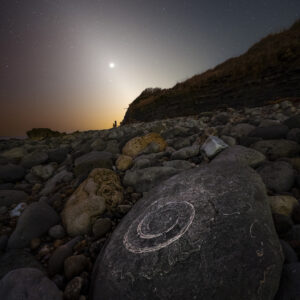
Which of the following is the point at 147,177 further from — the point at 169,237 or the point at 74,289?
the point at 74,289

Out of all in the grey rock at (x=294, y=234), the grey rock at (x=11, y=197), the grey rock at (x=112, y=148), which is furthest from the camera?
the grey rock at (x=112, y=148)

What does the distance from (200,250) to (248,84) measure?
27.3 ft

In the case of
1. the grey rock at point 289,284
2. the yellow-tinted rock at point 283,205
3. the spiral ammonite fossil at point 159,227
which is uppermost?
the spiral ammonite fossil at point 159,227

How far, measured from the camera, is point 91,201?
175 cm

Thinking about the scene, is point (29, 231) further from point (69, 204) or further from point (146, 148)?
point (146, 148)

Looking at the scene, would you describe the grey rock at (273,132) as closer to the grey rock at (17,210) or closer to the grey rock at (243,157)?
the grey rock at (243,157)

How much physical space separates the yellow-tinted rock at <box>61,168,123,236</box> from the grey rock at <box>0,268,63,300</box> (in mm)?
559

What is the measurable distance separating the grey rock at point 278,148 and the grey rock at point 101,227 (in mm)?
2275

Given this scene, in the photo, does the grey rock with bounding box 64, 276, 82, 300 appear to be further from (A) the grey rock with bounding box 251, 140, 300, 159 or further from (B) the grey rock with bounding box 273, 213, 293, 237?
(A) the grey rock with bounding box 251, 140, 300, 159

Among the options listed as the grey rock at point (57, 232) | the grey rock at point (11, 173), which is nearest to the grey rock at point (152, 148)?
the grey rock at point (57, 232)

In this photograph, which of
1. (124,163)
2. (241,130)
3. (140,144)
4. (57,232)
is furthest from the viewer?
(140,144)

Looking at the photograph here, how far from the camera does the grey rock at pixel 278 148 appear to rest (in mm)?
2135

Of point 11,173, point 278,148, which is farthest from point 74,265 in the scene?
point 11,173

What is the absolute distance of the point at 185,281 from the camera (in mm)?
832
